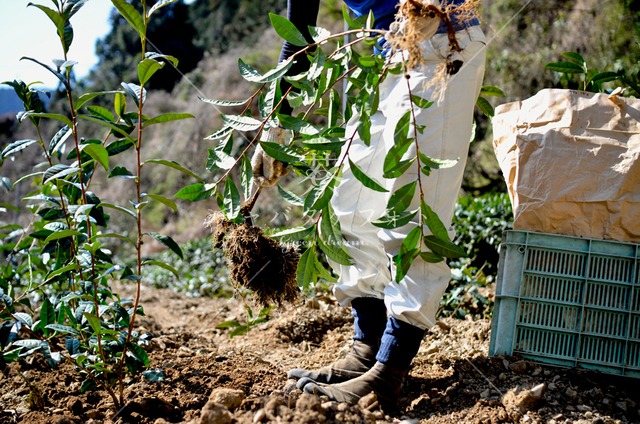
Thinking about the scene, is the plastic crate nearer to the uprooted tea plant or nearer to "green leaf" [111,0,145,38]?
the uprooted tea plant

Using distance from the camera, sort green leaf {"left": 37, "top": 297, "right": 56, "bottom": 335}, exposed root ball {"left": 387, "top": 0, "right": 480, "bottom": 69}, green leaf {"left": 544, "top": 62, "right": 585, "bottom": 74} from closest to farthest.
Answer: exposed root ball {"left": 387, "top": 0, "right": 480, "bottom": 69}
green leaf {"left": 37, "top": 297, "right": 56, "bottom": 335}
green leaf {"left": 544, "top": 62, "right": 585, "bottom": 74}

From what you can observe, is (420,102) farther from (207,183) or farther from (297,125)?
(207,183)

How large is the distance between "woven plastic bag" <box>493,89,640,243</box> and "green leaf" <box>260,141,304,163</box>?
725 mm

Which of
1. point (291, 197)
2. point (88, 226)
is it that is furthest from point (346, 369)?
point (88, 226)

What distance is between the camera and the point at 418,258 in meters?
1.79

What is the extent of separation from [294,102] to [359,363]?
880mm

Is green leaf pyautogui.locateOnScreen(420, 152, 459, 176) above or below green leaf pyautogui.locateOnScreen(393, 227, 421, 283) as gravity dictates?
above

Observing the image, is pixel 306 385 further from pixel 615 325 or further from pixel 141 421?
pixel 615 325

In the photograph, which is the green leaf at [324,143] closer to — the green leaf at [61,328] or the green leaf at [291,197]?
the green leaf at [291,197]

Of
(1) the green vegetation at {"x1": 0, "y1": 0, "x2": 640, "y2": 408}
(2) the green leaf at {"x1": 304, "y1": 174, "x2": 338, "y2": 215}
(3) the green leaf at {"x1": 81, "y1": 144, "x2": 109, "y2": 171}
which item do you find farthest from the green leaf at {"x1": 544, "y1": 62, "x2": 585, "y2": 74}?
(3) the green leaf at {"x1": 81, "y1": 144, "x2": 109, "y2": 171}

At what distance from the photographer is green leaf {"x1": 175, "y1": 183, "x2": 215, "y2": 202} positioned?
182cm

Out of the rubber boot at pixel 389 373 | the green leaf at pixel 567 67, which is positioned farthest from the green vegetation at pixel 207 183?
the rubber boot at pixel 389 373

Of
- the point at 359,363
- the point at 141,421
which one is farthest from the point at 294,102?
the point at 141,421

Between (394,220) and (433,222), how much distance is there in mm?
110
